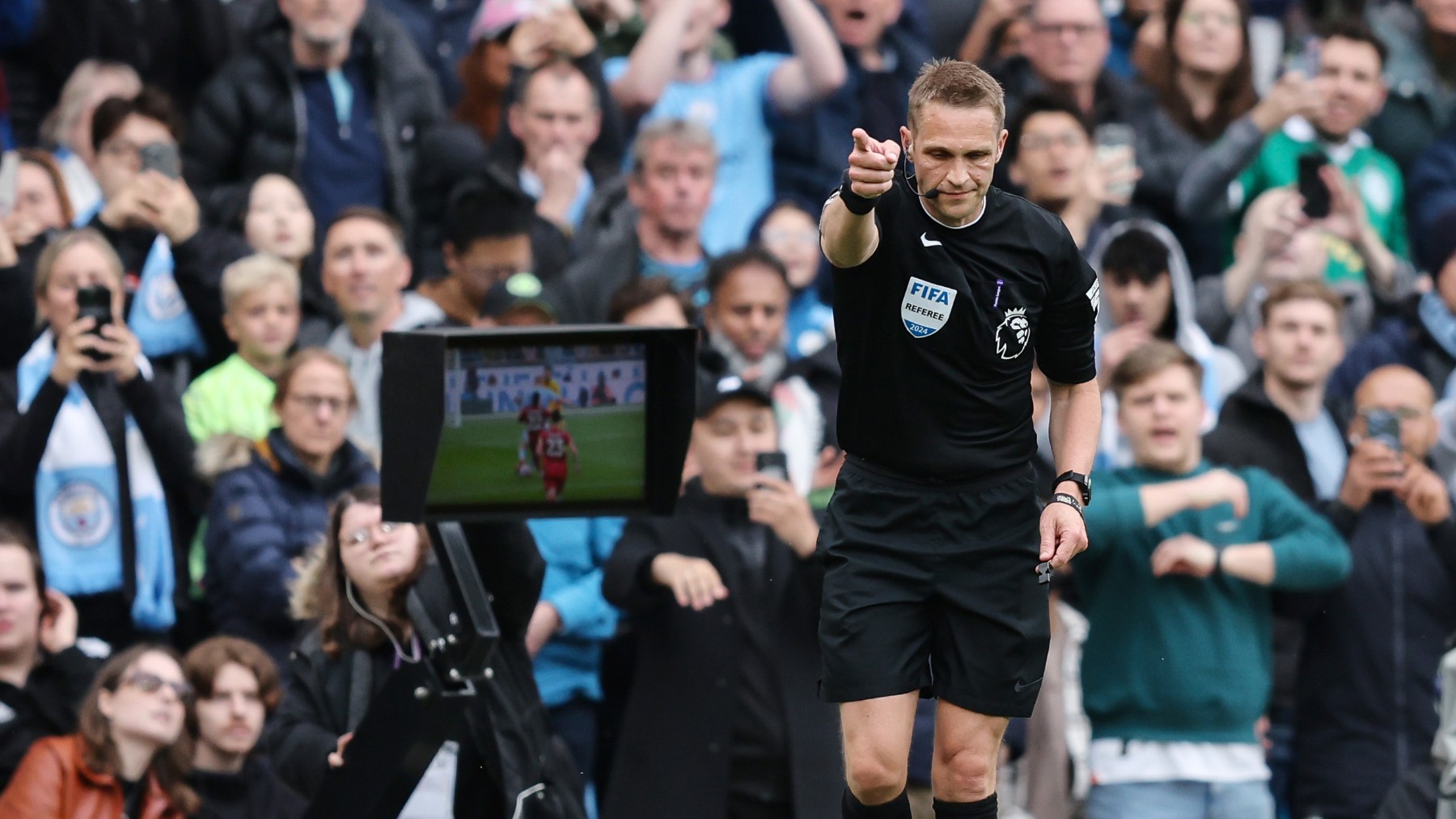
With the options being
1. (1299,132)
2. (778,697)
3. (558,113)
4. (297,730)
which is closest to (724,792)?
(778,697)

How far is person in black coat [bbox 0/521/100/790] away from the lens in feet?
26.0

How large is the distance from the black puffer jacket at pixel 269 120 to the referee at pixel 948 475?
499 cm

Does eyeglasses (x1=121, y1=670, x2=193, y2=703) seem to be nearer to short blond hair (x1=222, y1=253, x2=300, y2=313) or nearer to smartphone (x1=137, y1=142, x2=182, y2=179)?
short blond hair (x1=222, y1=253, x2=300, y2=313)

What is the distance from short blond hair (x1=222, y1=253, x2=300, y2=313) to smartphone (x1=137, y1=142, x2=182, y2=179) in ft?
1.55

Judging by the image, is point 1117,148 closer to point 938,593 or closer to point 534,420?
point 534,420

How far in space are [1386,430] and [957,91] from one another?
360 cm

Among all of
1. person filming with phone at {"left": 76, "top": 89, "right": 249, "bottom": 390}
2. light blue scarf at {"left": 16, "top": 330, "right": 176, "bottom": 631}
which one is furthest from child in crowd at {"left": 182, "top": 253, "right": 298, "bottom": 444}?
light blue scarf at {"left": 16, "top": 330, "right": 176, "bottom": 631}

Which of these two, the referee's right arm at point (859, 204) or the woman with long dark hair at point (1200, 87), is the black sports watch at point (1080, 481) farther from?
the woman with long dark hair at point (1200, 87)

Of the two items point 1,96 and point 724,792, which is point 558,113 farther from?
point 724,792

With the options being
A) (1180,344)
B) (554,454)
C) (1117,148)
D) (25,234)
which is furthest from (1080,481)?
(25,234)

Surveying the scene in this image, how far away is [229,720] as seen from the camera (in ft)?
26.1

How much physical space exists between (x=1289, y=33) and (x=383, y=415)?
7.76 metres

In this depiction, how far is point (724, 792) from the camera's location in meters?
7.84

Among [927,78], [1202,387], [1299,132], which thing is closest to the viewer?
[927,78]
